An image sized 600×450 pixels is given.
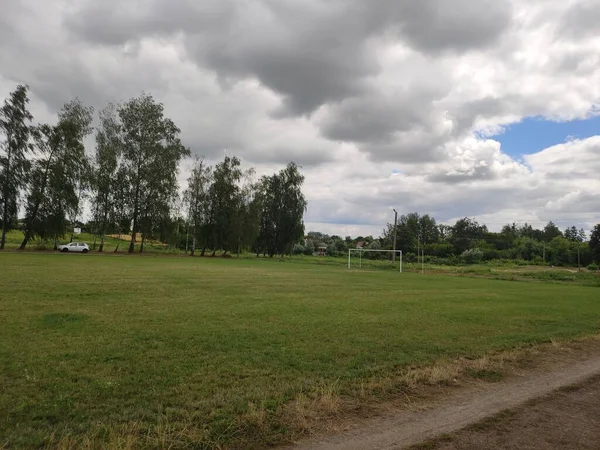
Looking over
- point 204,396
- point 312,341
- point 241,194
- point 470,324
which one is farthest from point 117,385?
point 241,194

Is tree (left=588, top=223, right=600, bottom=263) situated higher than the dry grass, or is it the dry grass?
tree (left=588, top=223, right=600, bottom=263)

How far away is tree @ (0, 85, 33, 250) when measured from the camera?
4250cm

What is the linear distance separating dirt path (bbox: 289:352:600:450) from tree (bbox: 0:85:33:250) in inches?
1977

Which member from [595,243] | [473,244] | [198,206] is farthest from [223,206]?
[473,244]

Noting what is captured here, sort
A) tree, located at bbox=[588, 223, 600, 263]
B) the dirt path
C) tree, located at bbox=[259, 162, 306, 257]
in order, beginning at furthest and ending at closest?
tree, located at bbox=[588, 223, 600, 263]
tree, located at bbox=[259, 162, 306, 257]
the dirt path

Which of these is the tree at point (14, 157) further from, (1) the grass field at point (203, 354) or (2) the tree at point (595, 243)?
(2) the tree at point (595, 243)

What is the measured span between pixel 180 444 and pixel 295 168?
68.4m

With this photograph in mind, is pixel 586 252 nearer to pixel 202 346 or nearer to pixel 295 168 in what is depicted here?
pixel 295 168

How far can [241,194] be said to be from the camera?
60.2 m

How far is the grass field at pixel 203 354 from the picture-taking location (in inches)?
173

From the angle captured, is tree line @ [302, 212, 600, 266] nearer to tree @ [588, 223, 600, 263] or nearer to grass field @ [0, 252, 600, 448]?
tree @ [588, 223, 600, 263]

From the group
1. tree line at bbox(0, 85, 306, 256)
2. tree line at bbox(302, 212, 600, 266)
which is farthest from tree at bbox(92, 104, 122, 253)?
tree line at bbox(302, 212, 600, 266)

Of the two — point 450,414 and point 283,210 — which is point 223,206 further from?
point 450,414

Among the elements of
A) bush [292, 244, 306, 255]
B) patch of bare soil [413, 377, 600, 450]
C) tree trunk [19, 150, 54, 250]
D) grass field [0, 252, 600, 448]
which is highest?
tree trunk [19, 150, 54, 250]
